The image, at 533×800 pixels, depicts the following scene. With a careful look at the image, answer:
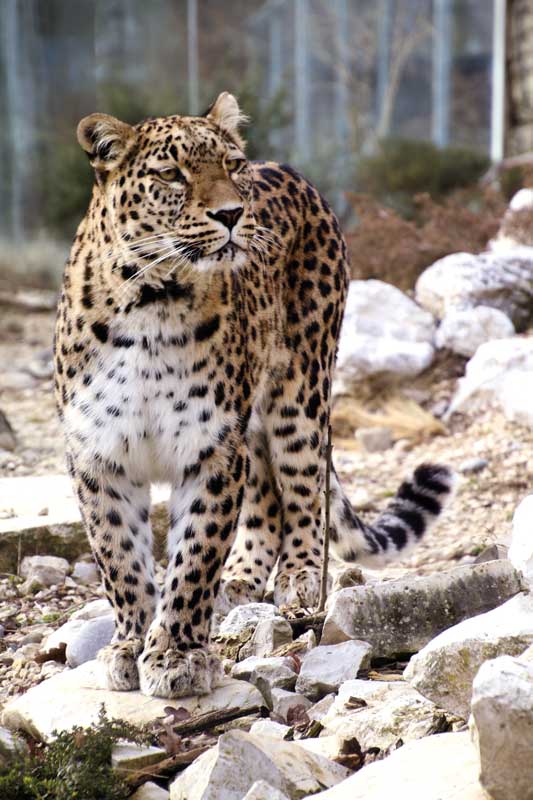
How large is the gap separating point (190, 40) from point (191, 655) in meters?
17.8

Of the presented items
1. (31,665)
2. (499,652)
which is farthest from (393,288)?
(499,652)

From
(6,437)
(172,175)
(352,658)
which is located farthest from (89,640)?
(6,437)

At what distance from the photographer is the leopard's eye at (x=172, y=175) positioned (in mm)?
4012

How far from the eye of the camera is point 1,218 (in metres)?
20.1

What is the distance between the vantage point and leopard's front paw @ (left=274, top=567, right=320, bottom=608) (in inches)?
205

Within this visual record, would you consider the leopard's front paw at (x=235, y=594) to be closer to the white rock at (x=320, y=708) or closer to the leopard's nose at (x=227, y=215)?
the white rock at (x=320, y=708)

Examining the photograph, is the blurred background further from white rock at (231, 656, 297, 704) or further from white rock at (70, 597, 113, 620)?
white rock at (231, 656, 297, 704)

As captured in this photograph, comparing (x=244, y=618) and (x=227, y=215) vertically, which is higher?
(x=227, y=215)

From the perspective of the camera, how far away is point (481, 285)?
8992 mm

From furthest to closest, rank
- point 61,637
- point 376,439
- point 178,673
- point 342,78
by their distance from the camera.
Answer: point 342,78 < point 376,439 < point 61,637 < point 178,673

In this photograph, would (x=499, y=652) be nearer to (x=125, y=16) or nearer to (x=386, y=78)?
(x=386, y=78)

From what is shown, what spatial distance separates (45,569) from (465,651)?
2.68m

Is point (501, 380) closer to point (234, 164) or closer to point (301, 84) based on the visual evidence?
point (234, 164)

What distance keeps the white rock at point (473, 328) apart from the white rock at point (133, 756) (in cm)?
568
